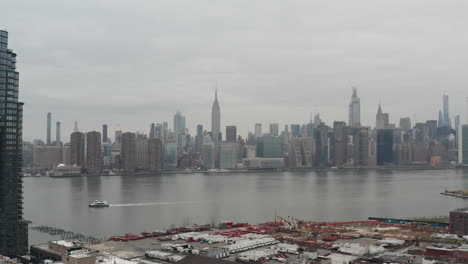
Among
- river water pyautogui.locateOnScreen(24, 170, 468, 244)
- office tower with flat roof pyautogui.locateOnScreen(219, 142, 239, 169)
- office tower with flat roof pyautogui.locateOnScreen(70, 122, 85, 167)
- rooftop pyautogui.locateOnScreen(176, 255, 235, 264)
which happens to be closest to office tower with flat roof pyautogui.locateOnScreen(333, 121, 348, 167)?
office tower with flat roof pyautogui.locateOnScreen(219, 142, 239, 169)

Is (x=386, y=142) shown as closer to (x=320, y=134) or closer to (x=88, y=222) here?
(x=320, y=134)

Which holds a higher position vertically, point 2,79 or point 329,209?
point 2,79

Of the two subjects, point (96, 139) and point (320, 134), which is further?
point (320, 134)

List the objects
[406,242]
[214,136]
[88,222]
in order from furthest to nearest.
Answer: [214,136] → [88,222] → [406,242]

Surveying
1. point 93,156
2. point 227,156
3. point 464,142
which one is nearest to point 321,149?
point 227,156

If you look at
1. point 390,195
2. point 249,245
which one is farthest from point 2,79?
point 390,195

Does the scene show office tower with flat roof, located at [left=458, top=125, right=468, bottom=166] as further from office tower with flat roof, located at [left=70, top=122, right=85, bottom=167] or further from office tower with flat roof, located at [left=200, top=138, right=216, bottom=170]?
office tower with flat roof, located at [left=70, top=122, right=85, bottom=167]

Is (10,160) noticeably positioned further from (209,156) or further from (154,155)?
(209,156)
